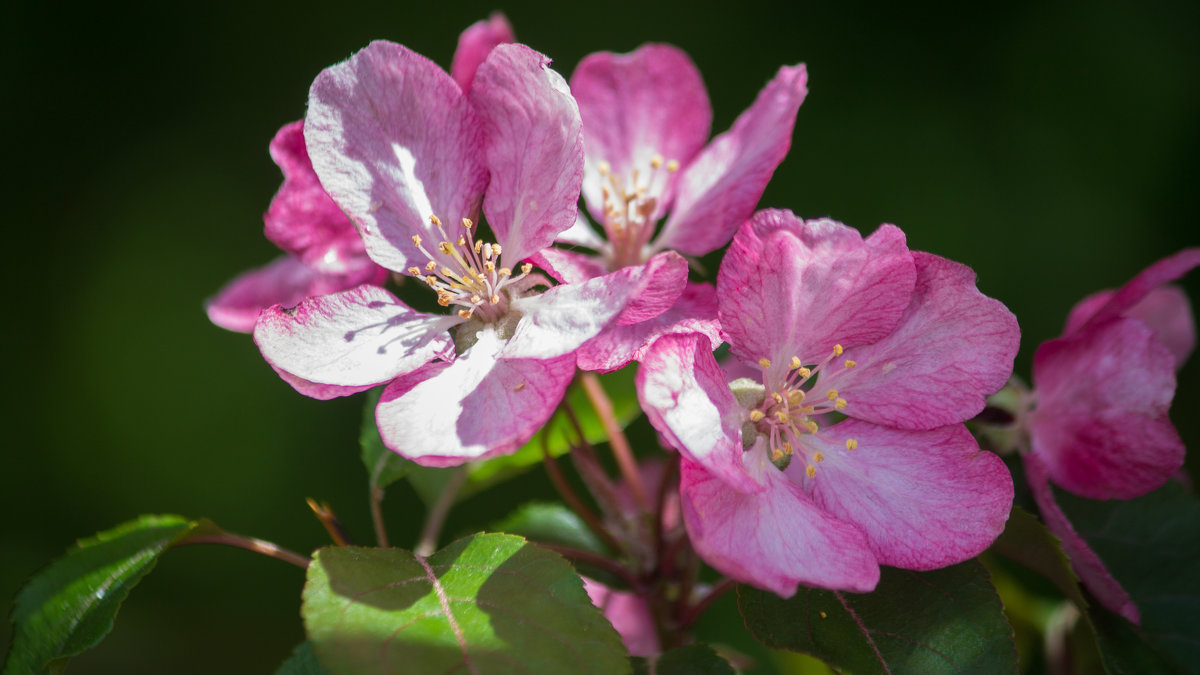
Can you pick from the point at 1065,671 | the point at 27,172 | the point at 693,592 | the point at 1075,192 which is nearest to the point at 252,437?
the point at 27,172

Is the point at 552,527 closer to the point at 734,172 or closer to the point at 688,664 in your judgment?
the point at 688,664

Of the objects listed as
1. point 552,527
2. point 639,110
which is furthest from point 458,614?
point 639,110

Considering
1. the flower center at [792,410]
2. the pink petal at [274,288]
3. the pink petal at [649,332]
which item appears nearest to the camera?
the pink petal at [649,332]

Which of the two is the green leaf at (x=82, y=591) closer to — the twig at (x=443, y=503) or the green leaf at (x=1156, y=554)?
the twig at (x=443, y=503)

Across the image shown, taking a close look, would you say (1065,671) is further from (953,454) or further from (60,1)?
(60,1)

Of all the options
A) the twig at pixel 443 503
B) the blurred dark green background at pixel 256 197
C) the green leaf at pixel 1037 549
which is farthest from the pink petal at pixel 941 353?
the blurred dark green background at pixel 256 197

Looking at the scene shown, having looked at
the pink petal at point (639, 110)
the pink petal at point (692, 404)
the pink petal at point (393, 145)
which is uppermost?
the pink petal at point (393, 145)

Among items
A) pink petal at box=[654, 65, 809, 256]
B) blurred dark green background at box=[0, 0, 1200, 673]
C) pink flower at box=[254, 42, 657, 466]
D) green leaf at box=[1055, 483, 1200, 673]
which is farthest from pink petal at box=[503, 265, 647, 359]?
blurred dark green background at box=[0, 0, 1200, 673]
